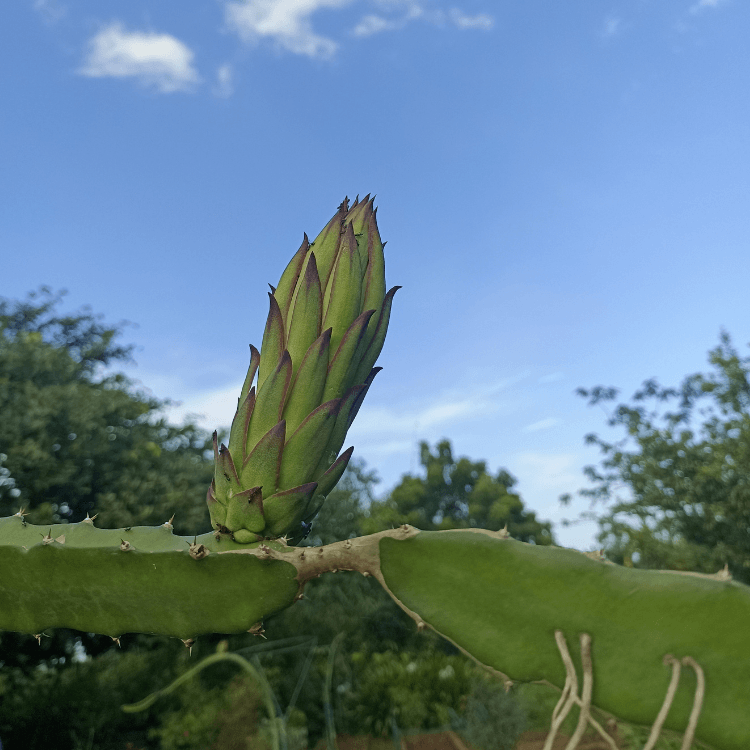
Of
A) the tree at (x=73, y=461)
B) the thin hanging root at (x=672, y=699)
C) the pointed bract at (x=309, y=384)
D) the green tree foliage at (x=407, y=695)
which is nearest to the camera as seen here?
the thin hanging root at (x=672, y=699)

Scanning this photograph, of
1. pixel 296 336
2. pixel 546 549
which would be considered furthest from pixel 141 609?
pixel 546 549

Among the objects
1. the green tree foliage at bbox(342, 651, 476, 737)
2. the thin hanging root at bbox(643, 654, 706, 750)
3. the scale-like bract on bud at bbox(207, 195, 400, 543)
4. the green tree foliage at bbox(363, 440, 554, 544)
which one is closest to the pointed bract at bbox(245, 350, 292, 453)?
the scale-like bract on bud at bbox(207, 195, 400, 543)

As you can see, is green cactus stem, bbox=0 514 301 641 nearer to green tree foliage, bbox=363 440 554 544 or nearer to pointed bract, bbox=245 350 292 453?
pointed bract, bbox=245 350 292 453

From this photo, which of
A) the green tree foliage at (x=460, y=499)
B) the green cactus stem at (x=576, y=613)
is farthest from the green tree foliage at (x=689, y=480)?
the green cactus stem at (x=576, y=613)

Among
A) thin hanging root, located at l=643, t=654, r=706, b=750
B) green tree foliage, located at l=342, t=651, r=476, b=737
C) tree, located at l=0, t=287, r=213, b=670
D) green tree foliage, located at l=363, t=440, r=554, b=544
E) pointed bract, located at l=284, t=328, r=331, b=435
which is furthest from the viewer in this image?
green tree foliage, located at l=363, t=440, r=554, b=544

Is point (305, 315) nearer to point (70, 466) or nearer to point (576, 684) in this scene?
point (576, 684)

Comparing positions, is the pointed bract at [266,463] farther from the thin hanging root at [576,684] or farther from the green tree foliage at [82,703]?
the green tree foliage at [82,703]

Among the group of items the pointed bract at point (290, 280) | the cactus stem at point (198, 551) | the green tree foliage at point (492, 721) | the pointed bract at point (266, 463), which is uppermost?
the pointed bract at point (290, 280)

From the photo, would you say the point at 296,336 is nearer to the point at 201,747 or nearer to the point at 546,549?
the point at 546,549
